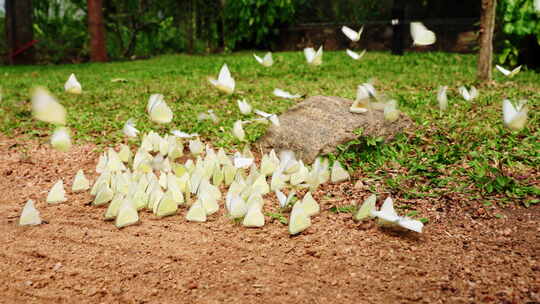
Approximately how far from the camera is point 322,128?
3.02m

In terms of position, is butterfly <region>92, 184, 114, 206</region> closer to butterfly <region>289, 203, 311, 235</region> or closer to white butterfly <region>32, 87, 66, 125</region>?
white butterfly <region>32, 87, 66, 125</region>

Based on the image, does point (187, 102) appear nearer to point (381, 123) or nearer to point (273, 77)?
point (273, 77)

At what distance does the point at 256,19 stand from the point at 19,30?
394cm

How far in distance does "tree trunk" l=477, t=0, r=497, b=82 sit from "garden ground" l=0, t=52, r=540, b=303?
901 millimetres

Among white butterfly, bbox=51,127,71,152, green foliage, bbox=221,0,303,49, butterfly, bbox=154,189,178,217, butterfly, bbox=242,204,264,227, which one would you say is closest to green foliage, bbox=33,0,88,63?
green foliage, bbox=221,0,303,49

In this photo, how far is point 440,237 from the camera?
201 cm

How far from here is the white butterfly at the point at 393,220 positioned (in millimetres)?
1931

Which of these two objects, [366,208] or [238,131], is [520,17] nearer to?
[238,131]

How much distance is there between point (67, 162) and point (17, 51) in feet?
21.0

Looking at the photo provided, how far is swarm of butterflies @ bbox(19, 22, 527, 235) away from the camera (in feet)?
7.16

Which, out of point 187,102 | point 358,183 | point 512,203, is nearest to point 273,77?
point 187,102

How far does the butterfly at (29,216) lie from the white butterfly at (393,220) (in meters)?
1.43

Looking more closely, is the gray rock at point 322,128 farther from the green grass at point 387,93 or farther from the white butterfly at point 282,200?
the white butterfly at point 282,200

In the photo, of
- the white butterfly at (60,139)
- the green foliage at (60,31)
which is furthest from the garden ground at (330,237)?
the green foliage at (60,31)
